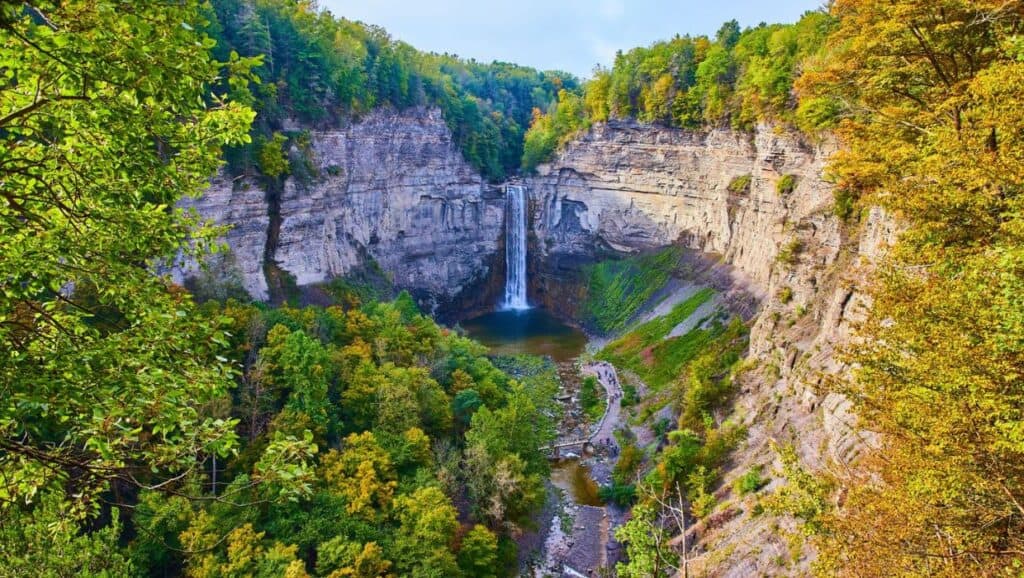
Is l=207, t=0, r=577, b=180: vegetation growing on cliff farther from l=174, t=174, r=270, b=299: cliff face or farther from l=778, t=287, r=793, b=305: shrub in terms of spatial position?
l=778, t=287, r=793, b=305: shrub

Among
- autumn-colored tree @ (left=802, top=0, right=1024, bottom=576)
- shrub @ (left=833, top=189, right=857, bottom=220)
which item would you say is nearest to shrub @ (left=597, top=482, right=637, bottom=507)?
autumn-colored tree @ (left=802, top=0, right=1024, bottom=576)

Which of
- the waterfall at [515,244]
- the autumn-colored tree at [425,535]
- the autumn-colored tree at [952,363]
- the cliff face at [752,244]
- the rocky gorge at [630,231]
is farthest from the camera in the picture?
the waterfall at [515,244]

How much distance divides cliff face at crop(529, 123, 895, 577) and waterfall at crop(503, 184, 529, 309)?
5.15 ft

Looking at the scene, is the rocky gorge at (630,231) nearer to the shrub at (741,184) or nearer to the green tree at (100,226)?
the shrub at (741,184)

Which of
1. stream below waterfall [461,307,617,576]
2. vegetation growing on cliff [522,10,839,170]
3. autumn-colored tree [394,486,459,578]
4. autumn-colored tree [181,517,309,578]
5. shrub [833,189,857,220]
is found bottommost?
stream below waterfall [461,307,617,576]

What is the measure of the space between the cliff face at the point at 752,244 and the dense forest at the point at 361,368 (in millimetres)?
1772

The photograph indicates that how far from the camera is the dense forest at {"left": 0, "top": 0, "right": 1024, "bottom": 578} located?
4.90 metres

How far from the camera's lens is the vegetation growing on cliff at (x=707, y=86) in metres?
39.3

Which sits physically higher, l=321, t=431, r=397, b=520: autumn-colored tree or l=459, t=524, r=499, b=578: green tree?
l=321, t=431, r=397, b=520: autumn-colored tree

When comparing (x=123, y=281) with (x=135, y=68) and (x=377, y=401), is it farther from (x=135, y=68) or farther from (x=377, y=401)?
(x=377, y=401)

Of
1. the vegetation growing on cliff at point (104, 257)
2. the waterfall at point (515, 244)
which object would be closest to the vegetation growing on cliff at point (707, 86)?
the waterfall at point (515, 244)

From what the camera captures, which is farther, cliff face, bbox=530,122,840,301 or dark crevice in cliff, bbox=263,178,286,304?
dark crevice in cliff, bbox=263,178,286,304

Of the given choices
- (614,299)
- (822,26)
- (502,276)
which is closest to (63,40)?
(822,26)

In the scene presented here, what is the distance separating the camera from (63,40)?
4191 mm
